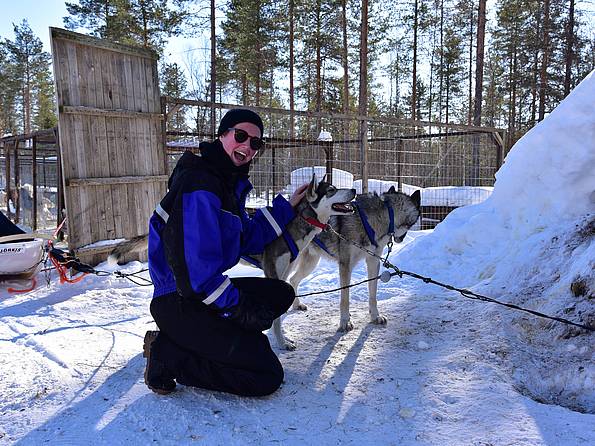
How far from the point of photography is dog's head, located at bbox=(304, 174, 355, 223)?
3.37 m

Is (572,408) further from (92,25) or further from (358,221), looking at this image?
(92,25)

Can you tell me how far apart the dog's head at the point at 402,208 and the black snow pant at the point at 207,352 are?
2106mm

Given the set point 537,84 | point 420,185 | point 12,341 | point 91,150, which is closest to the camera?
point 12,341

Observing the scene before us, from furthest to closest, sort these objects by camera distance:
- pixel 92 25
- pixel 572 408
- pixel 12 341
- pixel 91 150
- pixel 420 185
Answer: pixel 92 25 → pixel 420 185 → pixel 91 150 → pixel 12 341 → pixel 572 408

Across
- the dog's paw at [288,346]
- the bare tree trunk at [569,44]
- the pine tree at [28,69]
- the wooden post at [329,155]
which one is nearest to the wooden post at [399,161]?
the wooden post at [329,155]

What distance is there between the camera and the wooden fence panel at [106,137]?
5305 millimetres

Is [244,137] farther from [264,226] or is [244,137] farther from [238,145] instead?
[264,226]

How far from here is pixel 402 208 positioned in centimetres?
410

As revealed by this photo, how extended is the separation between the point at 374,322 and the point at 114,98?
4369 mm

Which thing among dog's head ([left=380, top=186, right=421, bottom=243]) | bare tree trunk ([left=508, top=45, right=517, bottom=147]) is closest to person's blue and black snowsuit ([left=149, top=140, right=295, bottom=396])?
dog's head ([left=380, top=186, right=421, bottom=243])

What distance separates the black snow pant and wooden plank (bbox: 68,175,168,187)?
11.7 feet

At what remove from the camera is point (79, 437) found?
208 centimetres

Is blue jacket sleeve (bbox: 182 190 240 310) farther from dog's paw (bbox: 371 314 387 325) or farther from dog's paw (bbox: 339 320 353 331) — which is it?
dog's paw (bbox: 371 314 387 325)

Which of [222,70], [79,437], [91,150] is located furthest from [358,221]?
[222,70]
